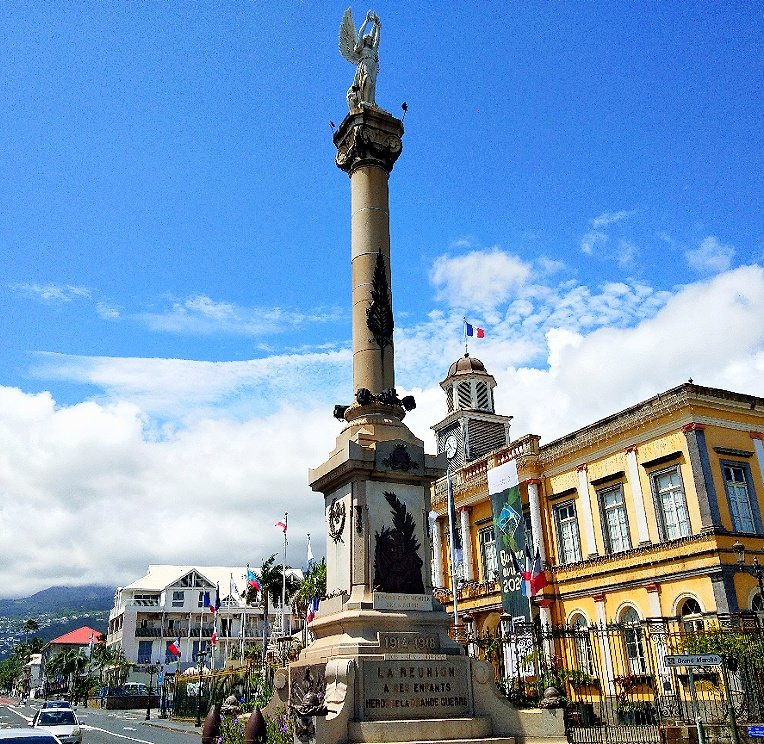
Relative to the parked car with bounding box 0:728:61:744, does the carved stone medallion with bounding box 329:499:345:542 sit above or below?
above

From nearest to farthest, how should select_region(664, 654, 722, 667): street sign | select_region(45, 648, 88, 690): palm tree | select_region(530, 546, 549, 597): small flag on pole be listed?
select_region(664, 654, 722, 667): street sign, select_region(530, 546, 549, 597): small flag on pole, select_region(45, 648, 88, 690): palm tree

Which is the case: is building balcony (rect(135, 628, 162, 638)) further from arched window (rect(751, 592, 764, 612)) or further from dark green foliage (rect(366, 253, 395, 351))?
dark green foliage (rect(366, 253, 395, 351))

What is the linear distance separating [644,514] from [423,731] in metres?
19.5

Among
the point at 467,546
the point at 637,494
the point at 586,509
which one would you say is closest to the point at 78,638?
the point at 467,546

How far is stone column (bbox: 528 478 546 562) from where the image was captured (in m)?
33.8

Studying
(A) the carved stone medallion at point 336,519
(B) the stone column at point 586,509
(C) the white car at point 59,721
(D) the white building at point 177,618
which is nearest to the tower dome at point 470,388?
(B) the stone column at point 586,509

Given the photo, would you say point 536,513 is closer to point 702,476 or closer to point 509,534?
point 509,534

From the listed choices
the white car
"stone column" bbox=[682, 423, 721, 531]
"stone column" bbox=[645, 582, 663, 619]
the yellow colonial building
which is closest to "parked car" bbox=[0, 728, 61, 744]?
the white car

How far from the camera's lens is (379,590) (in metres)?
13.1

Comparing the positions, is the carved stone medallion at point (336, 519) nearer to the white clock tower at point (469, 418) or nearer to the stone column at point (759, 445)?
the stone column at point (759, 445)

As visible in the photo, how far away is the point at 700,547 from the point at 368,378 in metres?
16.6

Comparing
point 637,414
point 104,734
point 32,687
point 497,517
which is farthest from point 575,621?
point 32,687

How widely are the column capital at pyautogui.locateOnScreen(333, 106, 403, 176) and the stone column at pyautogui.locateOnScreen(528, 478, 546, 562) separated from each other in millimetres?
21038

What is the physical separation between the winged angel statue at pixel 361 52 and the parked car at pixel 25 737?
14.1m
